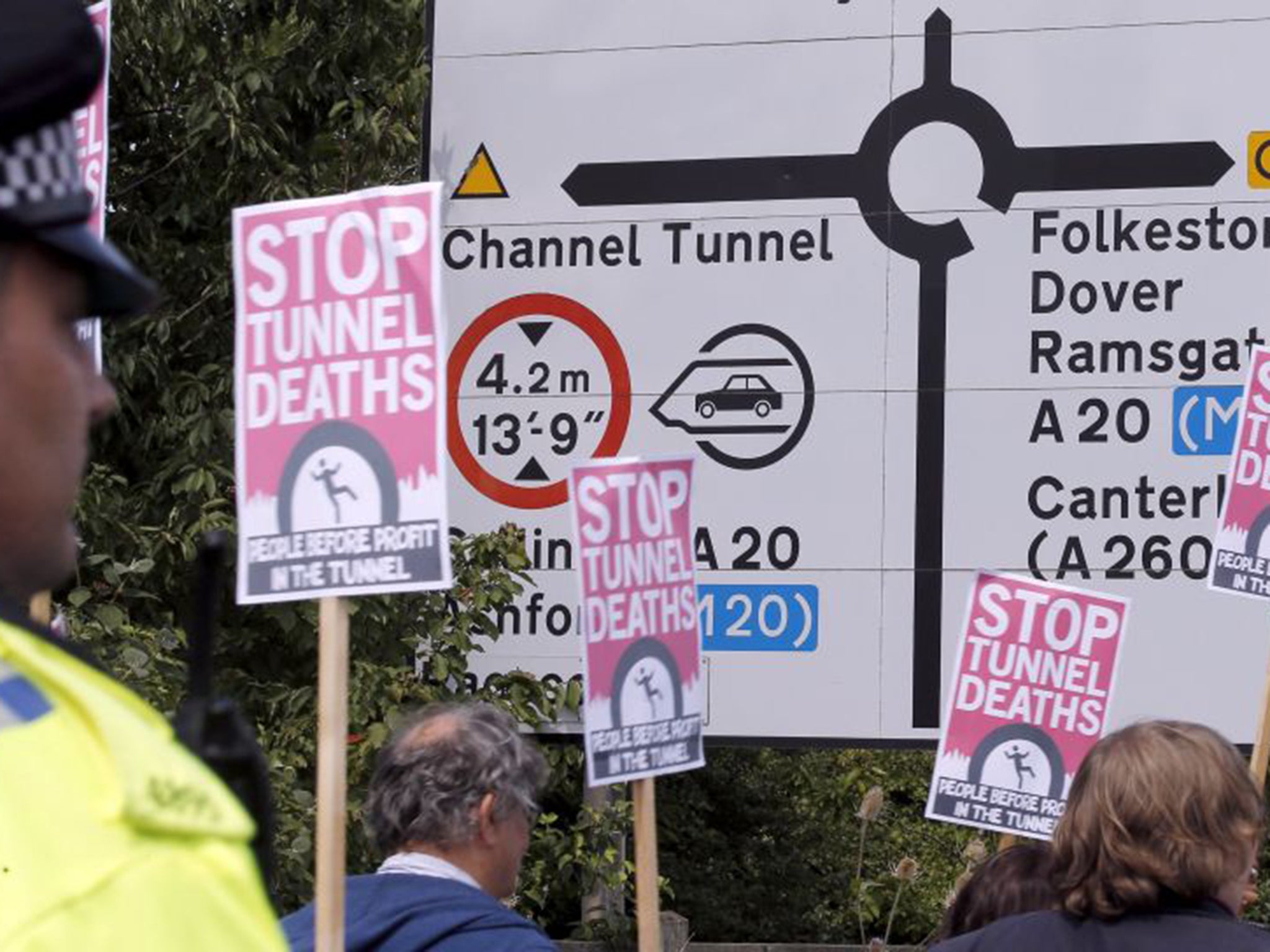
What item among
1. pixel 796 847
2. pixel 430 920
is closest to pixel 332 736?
pixel 430 920

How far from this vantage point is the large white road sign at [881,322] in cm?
809

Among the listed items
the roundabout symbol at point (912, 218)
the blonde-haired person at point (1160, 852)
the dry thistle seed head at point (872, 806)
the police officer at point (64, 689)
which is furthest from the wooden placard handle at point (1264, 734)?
the police officer at point (64, 689)

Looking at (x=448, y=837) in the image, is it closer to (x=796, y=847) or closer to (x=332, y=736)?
(x=332, y=736)

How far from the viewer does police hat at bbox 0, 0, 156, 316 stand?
90 cm

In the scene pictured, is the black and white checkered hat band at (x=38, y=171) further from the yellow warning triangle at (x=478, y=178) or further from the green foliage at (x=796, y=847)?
the green foliage at (x=796, y=847)

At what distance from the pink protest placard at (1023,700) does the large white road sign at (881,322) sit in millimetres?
2147

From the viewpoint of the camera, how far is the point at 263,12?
8445 millimetres

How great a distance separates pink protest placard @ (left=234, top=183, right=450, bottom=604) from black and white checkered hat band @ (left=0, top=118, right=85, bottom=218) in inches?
122

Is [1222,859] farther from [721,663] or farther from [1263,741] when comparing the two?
[721,663]

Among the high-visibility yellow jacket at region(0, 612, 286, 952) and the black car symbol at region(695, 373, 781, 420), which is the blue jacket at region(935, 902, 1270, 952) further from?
the black car symbol at region(695, 373, 781, 420)

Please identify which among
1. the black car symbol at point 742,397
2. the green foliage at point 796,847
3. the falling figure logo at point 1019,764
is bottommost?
the green foliage at point 796,847

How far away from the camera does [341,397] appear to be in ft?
13.7

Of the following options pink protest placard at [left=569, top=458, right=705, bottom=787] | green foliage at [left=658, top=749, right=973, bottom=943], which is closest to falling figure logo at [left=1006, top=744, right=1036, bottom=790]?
pink protest placard at [left=569, top=458, right=705, bottom=787]

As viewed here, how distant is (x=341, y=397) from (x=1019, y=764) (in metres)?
2.30
